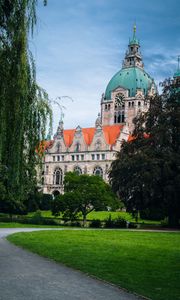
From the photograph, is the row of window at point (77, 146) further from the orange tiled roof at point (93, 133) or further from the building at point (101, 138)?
the orange tiled roof at point (93, 133)

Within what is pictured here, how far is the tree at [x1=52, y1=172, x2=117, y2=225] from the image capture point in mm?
47438

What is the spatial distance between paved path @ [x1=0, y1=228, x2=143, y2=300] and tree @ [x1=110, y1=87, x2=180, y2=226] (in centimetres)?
2704

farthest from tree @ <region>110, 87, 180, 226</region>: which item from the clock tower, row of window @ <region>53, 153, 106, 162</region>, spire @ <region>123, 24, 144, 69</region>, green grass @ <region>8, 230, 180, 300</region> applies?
spire @ <region>123, 24, 144, 69</region>

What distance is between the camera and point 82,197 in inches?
1865

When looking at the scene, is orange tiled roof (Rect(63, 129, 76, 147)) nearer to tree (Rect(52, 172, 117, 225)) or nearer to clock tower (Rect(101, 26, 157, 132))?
clock tower (Rect(101, 26, 157, 132))

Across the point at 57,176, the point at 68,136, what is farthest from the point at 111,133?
the point at 57,176

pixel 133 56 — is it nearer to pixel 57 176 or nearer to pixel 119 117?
pixel 119 117

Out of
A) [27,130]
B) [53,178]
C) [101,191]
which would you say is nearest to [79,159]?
[53,178]

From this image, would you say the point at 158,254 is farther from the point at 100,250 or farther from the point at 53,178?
the point at 53,178

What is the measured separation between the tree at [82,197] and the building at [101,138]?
34197mm

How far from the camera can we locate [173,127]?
4312cm

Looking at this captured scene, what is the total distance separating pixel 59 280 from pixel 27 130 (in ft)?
15.4

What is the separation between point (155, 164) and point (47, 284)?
102 ft

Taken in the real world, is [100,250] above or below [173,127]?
below
